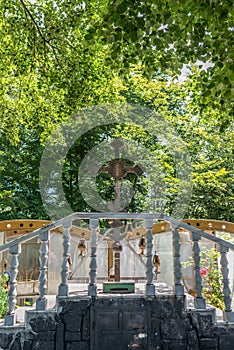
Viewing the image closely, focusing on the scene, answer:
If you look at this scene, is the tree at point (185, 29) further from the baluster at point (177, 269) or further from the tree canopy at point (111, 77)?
the baluster at point (177, 269)

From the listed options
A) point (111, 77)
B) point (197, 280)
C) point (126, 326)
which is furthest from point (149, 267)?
point (111, 77)

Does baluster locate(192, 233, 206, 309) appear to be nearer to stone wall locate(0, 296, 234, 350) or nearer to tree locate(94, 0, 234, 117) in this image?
stone wall locate(0, 296, 234, 350)

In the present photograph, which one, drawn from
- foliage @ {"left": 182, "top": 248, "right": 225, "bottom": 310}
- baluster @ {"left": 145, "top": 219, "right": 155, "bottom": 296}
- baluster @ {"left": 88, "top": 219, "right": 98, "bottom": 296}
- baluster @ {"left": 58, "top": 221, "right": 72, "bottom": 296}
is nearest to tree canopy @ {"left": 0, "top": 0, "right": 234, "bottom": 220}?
baluster @ {"left": 145, "top": 219, "right": 155, "bottom": 296}

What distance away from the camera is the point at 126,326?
396 centimetres

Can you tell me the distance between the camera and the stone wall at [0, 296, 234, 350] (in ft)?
12.7

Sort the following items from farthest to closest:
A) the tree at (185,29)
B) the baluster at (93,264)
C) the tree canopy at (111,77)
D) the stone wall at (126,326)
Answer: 1. the baluster at (93,264)
2. the stone wall at (126,326)
3. the tree canopy at (111,77)
4. the tree at (185,29)

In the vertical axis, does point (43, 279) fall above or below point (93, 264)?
below

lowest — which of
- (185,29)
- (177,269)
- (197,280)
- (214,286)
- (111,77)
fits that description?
(214,286)

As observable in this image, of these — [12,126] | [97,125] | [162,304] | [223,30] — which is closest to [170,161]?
[97,125]

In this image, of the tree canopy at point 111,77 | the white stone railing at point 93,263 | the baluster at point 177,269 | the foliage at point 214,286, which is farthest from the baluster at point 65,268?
the foliage at point 214,286

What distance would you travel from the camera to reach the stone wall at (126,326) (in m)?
3.86

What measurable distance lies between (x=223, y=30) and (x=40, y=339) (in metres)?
3.61

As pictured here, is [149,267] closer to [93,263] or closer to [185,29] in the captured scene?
[93,263]

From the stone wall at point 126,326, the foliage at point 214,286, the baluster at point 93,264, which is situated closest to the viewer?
the stone wall at point 126,326
